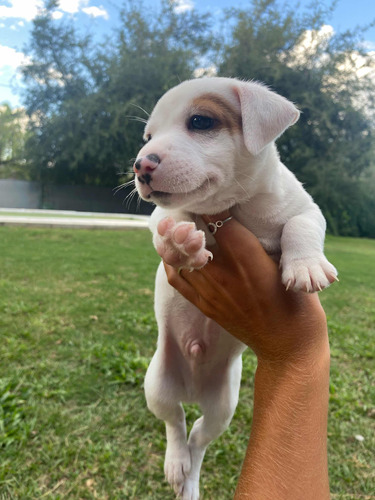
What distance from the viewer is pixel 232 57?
22500 millimetres

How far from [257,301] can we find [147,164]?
0.89 m

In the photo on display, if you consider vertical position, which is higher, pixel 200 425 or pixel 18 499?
pixel 200 425

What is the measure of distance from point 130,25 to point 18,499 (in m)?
28.9

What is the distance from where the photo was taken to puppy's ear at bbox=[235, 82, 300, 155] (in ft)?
6.20

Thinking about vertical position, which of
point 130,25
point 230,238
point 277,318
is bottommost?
point 277,318

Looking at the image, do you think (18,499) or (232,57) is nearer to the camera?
(18,499)

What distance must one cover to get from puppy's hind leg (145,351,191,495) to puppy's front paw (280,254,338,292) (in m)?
1.18

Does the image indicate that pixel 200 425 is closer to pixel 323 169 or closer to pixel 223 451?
pixel 223 451

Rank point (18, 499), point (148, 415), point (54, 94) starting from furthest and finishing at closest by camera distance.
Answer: point (54, 94) → point (148, 415) → point (18, 499)

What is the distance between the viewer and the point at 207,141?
1895 millimetres

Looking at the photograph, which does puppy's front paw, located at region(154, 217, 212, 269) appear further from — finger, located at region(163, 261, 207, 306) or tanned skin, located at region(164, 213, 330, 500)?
finger, located at region(163, 261, 207, 306)

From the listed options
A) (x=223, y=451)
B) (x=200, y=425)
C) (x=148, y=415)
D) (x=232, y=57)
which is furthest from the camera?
(x=232, y=57)

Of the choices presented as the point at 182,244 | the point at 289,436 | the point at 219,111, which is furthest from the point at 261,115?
the point at 289,436

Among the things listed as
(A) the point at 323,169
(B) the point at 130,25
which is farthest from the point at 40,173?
(A) the point at 323,169
